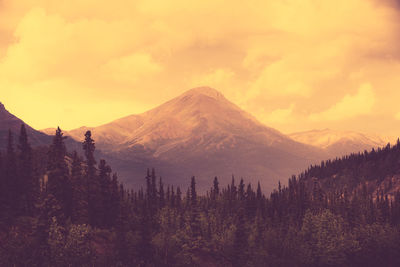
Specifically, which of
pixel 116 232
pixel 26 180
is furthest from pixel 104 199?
pixel 26 180

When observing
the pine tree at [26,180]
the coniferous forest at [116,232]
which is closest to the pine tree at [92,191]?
the coniferous forest at [116,232]

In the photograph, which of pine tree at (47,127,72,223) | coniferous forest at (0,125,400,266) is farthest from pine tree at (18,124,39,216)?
pine tree at (47,127,72,223)

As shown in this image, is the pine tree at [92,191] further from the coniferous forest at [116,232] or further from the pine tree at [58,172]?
the pine tree at [58,172]

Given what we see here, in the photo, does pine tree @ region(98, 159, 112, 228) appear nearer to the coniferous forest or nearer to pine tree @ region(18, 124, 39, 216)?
the coniferous forest

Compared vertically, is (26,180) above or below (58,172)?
below

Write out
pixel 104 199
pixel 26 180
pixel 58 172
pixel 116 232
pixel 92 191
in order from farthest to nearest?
1. pixel 26 180
2. pixel 104 199
3. pixel 92 191
4. pixel 116 232
5. pixel 58 172

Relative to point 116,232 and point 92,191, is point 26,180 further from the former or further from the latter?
point 116,232

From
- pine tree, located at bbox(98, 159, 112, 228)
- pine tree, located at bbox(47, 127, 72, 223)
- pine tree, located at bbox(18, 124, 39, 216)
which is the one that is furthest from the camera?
pine tree, located at bbox(18, 124, 39, 216)

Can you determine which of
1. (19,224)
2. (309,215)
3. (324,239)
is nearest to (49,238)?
(19,224)

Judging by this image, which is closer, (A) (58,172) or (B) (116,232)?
(A) (58,172)

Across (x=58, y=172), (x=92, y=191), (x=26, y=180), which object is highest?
(x=58, y=172)

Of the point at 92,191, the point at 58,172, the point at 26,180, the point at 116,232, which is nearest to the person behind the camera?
the point at 58,172

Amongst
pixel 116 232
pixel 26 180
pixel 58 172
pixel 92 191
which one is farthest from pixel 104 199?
pixel 58 172

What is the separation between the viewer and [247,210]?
155m
